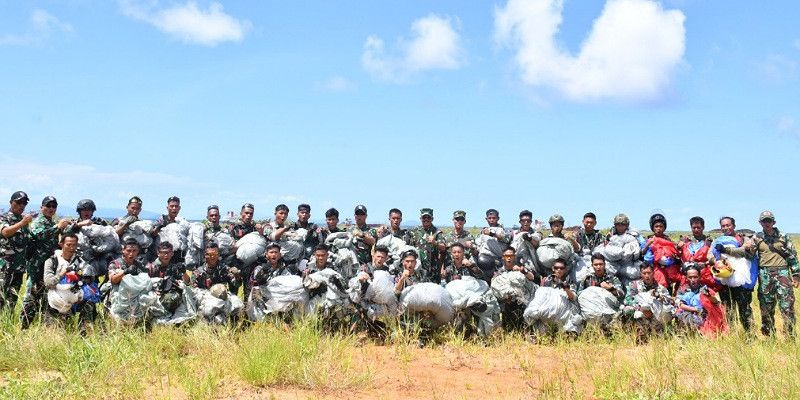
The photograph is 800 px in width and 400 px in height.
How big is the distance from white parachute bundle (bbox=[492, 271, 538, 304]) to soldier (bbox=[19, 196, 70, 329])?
5.34m

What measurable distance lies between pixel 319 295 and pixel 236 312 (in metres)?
1.02

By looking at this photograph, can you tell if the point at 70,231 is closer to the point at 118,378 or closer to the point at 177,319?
the point at 177,319

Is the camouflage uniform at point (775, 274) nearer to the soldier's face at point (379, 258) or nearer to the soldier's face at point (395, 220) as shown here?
the soldier's face at point (395, 220)

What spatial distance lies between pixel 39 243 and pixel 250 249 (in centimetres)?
252

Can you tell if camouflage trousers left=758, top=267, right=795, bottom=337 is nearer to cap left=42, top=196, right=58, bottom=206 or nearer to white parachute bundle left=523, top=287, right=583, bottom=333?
white parachute bundle left=523, top=287, right=583, bottom=333

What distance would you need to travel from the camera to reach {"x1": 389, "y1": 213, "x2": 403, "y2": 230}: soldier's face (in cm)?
857

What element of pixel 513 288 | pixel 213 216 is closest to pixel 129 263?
pixel 213 216

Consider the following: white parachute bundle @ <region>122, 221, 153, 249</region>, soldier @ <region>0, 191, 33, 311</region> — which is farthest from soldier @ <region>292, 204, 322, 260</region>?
soldier @ <region>0, 191, 33, 311</region>

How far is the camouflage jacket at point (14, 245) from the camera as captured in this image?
723 cm

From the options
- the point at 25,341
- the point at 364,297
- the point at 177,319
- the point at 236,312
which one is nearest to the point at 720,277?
the point at 364,297

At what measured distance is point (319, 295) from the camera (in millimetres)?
7422

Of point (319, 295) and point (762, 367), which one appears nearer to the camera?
point (762, 367)

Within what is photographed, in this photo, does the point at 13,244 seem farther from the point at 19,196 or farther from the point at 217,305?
the point at 217,305

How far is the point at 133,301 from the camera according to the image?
686 cm
